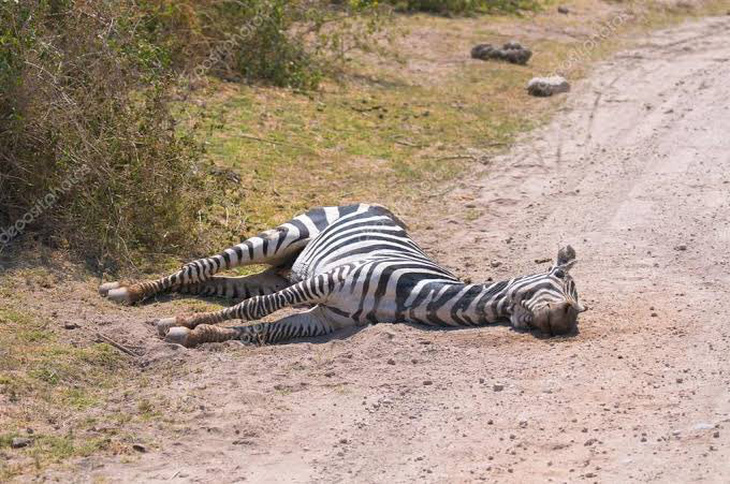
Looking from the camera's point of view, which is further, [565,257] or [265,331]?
[265,331]

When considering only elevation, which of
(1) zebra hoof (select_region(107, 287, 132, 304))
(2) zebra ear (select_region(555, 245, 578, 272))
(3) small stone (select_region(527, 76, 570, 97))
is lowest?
(1) zebra hoof (select_region(107, 287, 132, 304))

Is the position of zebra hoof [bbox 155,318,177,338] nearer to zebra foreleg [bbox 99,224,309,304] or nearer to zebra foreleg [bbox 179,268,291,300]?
zebra foreleg [bbox 99,224,309,304]

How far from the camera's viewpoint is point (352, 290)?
756 centimetres

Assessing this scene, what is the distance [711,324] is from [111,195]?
420 centimetres

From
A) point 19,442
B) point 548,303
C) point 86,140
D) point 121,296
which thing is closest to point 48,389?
point 19,442

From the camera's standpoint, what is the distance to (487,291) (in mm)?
7395

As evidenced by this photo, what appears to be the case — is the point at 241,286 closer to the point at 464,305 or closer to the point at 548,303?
the point at 464,305

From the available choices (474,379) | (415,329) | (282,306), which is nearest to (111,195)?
(282,306)

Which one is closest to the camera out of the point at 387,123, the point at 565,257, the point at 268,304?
the point at 565,257

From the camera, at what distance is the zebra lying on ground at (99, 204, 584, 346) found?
7207 millimetres

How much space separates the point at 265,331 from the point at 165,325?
610 millimetres

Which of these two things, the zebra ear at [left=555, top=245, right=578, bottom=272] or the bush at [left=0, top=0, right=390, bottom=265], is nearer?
the zebra ear at [left=555, top=245, right=578, bottom=272]

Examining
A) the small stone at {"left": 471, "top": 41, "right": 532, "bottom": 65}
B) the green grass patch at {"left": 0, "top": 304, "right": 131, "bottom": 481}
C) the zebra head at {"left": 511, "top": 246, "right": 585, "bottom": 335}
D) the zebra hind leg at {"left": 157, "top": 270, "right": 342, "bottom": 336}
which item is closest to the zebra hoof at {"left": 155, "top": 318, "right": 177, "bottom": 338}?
the zebra hind leg at {"left": 157, "top": 270, "right": 342, "bottom": 336}

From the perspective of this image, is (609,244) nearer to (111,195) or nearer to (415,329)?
(415,329)
